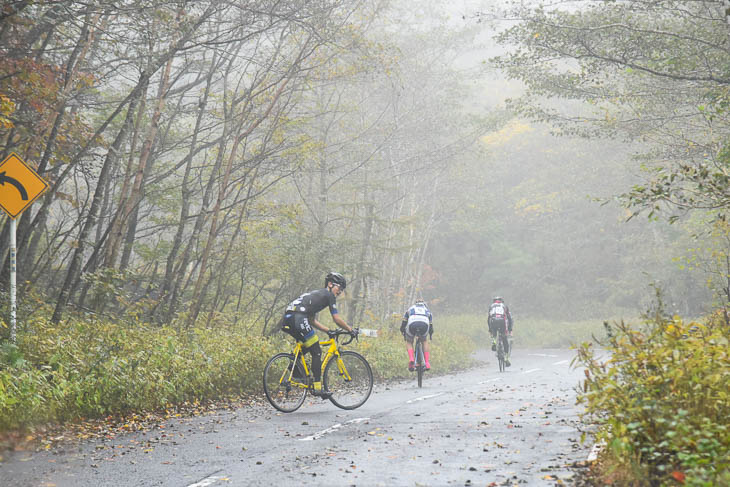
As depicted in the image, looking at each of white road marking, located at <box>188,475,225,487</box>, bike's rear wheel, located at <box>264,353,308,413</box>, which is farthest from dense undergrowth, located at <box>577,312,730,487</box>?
bike's rear wheel, located at <box>264,353,308,413</box>

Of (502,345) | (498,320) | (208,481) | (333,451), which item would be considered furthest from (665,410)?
(502,345)

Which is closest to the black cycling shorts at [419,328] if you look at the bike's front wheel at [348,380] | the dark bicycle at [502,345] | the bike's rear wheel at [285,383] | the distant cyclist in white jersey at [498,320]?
the bike's front wheel at [348,380]

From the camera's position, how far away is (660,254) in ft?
129

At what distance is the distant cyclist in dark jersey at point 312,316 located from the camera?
10.6m

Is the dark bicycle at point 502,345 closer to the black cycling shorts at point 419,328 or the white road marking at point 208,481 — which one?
the black cycling shorts at point 419,328

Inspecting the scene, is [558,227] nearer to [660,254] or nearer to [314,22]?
[660,254]

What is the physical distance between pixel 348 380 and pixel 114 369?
142 inches

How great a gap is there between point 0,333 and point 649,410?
895 centimetres

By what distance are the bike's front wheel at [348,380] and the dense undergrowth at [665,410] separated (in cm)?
568

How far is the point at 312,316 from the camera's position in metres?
10.8

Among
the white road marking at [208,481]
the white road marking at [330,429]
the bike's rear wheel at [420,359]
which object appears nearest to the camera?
the white road marking at [208,481]

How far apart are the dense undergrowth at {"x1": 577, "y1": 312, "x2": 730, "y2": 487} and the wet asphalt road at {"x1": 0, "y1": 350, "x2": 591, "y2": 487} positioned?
0.76 metres

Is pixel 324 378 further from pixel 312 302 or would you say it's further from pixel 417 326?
pixel 417 326

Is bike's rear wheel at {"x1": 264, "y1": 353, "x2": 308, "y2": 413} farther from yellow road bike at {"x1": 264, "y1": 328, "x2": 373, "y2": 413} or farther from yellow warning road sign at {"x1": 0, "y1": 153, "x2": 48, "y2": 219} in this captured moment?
yellow warning road sign at {"x1": 0, "y1": 153, "x2": 48, "y2": 219}
